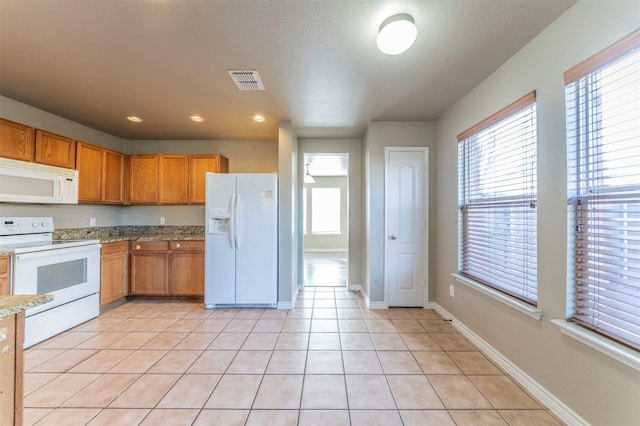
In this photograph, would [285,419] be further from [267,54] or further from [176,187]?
[176,187]

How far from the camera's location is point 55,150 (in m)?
2.91

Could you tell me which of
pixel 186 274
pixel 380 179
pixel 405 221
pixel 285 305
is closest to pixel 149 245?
pixel 186 274

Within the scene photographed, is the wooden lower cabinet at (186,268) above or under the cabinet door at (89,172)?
under

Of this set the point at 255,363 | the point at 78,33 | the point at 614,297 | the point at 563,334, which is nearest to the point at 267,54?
the point at 78,33

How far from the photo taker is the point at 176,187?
392 cm

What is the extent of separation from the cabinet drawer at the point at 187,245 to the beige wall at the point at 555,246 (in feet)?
11.3

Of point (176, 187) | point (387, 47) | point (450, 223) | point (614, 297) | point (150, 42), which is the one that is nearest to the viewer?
point (614, 297)

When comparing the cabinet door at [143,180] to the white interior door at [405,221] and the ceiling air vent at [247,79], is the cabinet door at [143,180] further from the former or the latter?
the white interior door at [405,221]

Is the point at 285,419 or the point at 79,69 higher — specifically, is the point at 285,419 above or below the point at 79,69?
below

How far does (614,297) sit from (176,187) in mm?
4631

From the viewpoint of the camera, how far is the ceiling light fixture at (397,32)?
1.55m

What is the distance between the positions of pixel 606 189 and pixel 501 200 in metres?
0.79

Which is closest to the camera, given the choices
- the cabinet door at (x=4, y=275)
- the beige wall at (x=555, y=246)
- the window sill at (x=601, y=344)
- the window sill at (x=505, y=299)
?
the window sill at (x=601, y=344)

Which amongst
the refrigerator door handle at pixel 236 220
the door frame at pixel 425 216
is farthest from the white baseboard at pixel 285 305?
the door frame at pixel 425 216
